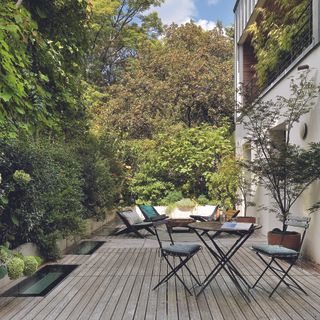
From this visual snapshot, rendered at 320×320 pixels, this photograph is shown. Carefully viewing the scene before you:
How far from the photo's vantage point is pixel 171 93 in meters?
16.7

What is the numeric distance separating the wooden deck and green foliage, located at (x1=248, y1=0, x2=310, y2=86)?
487 cm

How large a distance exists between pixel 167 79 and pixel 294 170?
37.9 ft

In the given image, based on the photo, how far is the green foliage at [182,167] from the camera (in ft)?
41.5

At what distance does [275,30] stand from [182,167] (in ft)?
17.5

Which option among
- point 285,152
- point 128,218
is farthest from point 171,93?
point 285,152

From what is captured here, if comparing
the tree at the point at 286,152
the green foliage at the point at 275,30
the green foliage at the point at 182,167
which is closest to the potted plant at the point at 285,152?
the tree at the point at 286,152

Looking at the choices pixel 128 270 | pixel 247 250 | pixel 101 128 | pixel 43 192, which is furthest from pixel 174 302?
pixel 101 128

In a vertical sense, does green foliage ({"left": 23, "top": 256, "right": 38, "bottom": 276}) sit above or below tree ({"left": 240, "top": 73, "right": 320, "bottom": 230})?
below

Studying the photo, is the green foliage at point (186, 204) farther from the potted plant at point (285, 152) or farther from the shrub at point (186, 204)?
the potted plant at point (285, 152)

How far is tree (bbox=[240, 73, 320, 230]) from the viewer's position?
5.91 metres

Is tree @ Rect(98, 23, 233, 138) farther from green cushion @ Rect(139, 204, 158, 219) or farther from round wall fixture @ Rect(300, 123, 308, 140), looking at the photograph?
round wall fixture @ Rect(300, 123, 308, 140)

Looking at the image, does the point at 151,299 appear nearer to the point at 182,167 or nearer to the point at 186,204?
the point at 186,204

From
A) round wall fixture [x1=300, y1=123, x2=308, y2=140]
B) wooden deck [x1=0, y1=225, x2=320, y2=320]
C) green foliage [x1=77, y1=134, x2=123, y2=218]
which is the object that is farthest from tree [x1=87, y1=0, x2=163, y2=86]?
wooden deck [x1=0, y1=225, x2=320, y2=320]

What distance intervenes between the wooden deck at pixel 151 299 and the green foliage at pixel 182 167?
6684 millimetres
